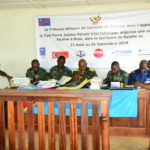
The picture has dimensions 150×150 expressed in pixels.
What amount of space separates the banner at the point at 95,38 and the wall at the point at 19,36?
17 cm

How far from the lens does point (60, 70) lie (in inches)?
163

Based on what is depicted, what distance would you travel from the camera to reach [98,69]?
4438 mm

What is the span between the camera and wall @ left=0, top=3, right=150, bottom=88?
439cm

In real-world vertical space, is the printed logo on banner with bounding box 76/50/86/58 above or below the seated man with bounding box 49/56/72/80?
above

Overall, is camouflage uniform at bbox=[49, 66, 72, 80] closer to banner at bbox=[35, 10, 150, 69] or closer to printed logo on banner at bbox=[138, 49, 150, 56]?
banner at bbox=[35, 10, 150, 69]

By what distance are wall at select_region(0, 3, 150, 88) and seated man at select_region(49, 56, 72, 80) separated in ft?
2.42

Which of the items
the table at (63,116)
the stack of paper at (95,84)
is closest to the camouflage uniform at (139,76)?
the stack of paper at (95,84)

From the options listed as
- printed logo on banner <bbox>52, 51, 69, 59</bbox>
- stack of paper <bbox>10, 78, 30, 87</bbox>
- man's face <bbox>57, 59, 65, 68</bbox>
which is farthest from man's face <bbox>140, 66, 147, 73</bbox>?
stack of paper <bbox>10, 78, 30, 87</bbox>

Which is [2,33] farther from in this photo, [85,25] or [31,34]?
[85,25]

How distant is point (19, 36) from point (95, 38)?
5.90 ft

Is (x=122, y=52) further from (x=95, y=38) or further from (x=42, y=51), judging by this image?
(x=42, y=51)

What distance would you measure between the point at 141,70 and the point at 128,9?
1.44m

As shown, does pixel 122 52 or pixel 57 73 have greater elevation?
pixel 122 52

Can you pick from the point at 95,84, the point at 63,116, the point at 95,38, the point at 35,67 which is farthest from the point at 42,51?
the point at 63,116
